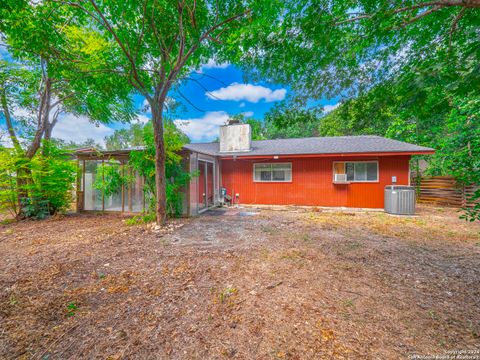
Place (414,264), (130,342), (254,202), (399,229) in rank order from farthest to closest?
(254,202) < (399,229) < (414,264) < (130,342)

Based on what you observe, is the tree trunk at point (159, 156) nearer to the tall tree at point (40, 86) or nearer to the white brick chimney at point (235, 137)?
the tall tree at point (40, 86)

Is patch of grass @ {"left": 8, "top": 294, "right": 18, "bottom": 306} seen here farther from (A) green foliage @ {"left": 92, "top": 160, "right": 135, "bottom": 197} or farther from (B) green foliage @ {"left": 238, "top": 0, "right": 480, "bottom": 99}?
(B) green foliage @ {"left": 238, "top": 0, "right": 480, "bottom": 99}

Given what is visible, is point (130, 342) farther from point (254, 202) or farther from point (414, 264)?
point (254, 202)

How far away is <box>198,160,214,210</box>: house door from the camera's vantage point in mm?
7965

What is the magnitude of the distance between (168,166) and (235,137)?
4.97 m

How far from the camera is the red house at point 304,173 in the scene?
7906 mm

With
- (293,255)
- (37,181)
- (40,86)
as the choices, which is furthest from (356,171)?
(40,86)

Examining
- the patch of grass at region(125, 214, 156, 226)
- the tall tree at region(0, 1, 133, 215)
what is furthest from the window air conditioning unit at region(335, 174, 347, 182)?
the tall tree at region(0, 1, 133, 215)

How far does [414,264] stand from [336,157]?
596 centimetres

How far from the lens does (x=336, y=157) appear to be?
8.52 metres

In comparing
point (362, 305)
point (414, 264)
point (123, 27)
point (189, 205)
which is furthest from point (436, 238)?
point (123, 27)

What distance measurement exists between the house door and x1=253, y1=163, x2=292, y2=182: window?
7.02 ft

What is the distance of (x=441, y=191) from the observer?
28.8 ft

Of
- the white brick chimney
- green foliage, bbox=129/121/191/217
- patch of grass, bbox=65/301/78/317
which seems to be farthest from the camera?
the white brick chimney
